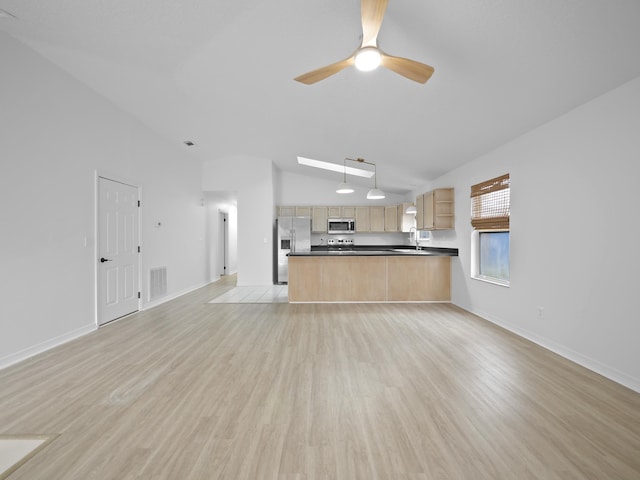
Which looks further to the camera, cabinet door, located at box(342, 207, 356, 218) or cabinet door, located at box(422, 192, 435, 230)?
cabinet door, located at box(342, 207, 356, 218)

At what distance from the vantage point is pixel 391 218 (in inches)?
310

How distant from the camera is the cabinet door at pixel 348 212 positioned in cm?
795

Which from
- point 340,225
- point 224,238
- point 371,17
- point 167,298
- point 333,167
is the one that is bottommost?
point 167,298

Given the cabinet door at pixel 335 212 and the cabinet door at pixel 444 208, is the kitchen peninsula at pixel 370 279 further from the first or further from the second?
the cabinet door at pixel 335 212

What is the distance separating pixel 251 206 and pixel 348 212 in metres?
2.61

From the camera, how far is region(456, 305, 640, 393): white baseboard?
7.59 feet

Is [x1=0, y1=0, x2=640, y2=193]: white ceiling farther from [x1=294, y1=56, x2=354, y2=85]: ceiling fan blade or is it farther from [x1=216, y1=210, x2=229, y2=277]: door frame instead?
[x1=216, y1=210, x2=229, y2=277]: door frame

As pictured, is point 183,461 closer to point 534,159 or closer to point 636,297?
point 636,297

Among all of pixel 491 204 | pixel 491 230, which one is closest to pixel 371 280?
pixel 491 230

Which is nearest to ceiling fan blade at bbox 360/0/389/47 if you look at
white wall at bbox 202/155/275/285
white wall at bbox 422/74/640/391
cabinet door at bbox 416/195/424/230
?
white wall at bbox 422/74/640/391

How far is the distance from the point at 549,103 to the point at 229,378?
3.86m

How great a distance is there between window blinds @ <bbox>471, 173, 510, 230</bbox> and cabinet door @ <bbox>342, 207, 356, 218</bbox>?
3.69 m

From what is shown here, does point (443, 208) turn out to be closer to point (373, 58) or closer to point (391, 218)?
point (391, 218)

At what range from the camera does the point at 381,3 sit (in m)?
1.69
